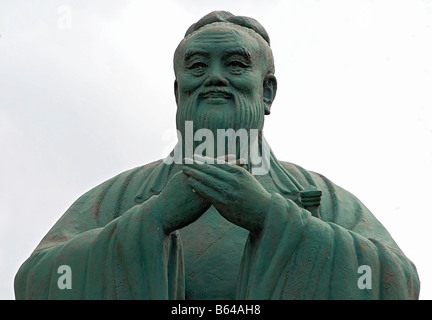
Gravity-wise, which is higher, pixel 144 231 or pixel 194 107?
pixel 194 107

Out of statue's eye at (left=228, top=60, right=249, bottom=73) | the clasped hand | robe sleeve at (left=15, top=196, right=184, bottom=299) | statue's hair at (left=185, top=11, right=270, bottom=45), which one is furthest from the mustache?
robe sleeve at (left=15, top=196, right=184, bottom=299)

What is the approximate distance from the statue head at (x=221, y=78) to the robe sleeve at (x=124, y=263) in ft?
3.78

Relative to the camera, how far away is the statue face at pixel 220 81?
14.6 m

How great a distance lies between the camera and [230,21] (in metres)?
15.4

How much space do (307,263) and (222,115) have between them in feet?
5.15

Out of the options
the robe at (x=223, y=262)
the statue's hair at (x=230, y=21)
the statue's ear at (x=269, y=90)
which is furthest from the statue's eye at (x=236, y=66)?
the robe at (x=223, y=262)

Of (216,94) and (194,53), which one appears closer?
(216,94)

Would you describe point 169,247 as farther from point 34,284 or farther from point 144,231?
point 34,284

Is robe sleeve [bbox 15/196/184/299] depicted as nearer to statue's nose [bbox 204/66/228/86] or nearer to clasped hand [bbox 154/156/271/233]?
clasped hand [bbox 154/156/271/233]

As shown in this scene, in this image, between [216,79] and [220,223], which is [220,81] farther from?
[220,223]

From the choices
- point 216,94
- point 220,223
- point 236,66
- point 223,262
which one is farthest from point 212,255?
point 236,66
